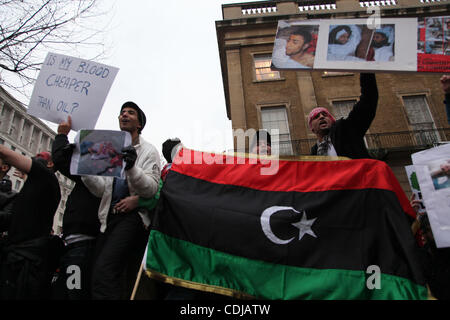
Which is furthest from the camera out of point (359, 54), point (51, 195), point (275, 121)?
point (275, 121)

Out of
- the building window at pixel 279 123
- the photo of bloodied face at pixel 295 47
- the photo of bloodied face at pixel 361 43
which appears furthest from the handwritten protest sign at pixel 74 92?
the building window at pixel 279 123

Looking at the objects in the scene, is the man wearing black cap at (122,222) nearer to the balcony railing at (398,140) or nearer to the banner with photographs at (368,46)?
the banner with photographs at (368,46)

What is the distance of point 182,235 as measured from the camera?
2307 millimetres

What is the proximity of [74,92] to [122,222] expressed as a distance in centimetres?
132

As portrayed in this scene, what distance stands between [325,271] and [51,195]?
226 cm

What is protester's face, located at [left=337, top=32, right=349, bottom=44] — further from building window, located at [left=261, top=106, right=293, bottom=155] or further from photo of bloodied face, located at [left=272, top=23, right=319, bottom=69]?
building window, located at [left=261, top=106, right=293, bottom=155]

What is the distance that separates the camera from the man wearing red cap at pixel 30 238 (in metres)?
1.98

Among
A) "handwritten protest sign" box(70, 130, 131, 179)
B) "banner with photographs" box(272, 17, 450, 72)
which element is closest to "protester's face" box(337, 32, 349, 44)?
"banner with photographs" box(272, 17, 450, 72)

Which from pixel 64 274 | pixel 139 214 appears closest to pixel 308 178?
pixel 139 214

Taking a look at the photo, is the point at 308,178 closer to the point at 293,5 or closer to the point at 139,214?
the point at 139,214

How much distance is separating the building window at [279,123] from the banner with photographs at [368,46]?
430 inches

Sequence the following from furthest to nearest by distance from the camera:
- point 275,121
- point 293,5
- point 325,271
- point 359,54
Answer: point 293,5 → point 275,121 → point 359,54 → point 325,271

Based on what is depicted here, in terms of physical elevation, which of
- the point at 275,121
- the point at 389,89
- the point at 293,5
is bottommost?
the point at 275,121

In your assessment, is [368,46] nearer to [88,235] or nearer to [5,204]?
[88,235]
